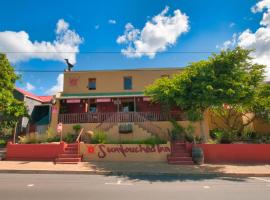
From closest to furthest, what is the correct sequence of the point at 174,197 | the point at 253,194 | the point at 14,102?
the point at 174,197
the point at 253,194
the point at 14,102

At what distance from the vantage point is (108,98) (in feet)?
65.3

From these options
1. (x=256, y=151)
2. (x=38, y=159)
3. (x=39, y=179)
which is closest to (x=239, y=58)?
(x=256, y=151)

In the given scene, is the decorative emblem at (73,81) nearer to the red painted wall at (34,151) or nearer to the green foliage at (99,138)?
the green foliage at (99,138)

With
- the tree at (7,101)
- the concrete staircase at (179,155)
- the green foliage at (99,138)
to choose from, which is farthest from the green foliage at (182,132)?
the tree at (7,101)

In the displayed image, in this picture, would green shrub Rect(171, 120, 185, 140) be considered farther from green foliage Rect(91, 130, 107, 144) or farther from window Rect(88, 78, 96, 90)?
window Rect(88, 78, 96, 90)

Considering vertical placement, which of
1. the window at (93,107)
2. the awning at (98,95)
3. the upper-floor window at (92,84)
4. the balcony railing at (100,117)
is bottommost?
the balcony railing at (100,117)

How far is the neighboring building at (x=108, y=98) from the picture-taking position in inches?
722

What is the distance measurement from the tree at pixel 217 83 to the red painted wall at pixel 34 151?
7.74 m

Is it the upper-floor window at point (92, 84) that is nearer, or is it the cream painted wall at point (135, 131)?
the cream painted wall at point (135, 131)

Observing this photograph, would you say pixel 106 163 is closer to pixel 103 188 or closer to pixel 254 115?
pixel 103 188

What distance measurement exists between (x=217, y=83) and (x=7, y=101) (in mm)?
15370

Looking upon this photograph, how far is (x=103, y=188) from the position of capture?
8.43 meters

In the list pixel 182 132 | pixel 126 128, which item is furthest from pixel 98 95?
pixel 182 132

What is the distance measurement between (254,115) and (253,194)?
1296cm
